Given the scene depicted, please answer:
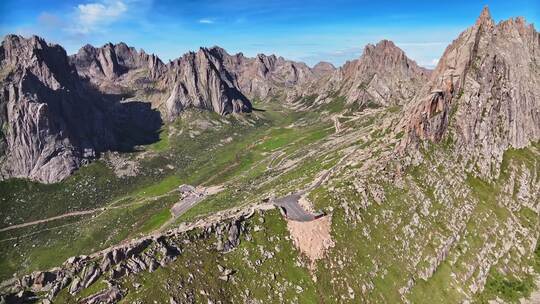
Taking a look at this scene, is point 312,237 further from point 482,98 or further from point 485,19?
point 485,19

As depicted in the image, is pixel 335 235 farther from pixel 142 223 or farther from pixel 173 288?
pixel 142 223

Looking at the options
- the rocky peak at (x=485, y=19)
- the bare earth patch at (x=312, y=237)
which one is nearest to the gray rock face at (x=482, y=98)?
the rocky peak at (x=485, y=19)

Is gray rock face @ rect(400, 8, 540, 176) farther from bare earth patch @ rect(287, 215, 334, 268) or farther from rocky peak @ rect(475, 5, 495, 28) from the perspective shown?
bare earth patch @ rect(287, 215, 334, 268)

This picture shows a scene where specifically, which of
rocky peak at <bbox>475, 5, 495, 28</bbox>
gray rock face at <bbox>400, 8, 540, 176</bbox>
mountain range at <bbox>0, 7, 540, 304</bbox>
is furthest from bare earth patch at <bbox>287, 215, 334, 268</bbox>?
rocky peak at <bbox>475, 5, 495, 28</bbox>

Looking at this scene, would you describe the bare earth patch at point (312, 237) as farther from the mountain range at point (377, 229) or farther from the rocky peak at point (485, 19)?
the rocky peak at point (485, 19)

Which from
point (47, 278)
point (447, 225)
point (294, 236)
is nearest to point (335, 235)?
point (294, 236)
